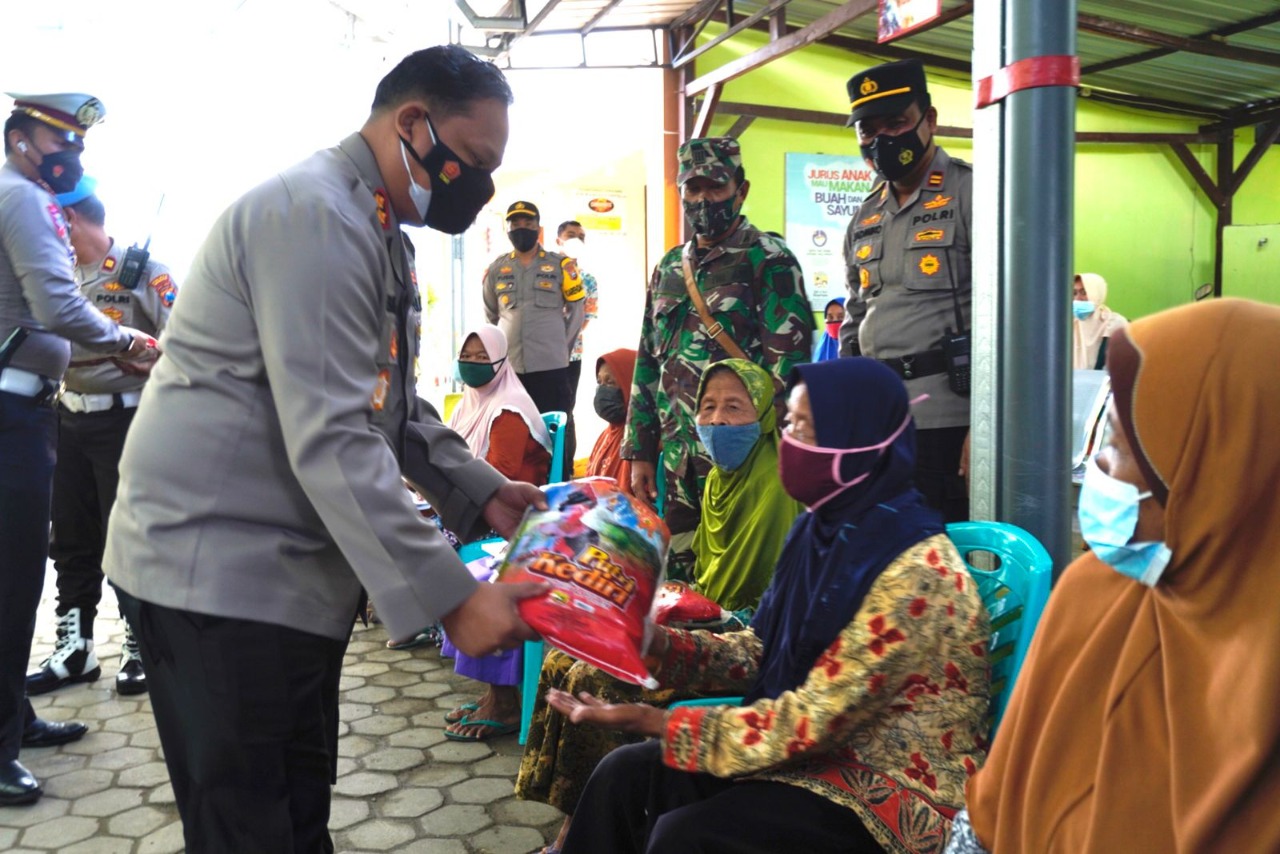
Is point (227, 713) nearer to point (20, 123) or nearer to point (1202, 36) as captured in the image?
point (20, 123)

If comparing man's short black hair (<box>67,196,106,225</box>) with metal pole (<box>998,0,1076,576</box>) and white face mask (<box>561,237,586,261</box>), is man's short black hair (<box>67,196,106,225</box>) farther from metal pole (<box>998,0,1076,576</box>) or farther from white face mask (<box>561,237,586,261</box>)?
white face mask (<box>561,237,586,261</box>)

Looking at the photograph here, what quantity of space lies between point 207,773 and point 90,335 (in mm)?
2099

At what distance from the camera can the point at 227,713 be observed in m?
1.40

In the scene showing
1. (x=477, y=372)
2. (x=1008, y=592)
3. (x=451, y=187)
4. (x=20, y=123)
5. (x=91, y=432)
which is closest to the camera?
(x=451, y=187)

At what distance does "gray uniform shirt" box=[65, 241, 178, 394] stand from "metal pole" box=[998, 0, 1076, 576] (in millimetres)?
2953

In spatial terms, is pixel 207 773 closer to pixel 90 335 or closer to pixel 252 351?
pixel 252 351

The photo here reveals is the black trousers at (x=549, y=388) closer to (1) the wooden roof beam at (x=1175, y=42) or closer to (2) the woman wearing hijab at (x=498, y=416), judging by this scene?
(2) the woman wearing hijab at (x=498, y=416)

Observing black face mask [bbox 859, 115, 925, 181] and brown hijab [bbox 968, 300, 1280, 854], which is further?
black face mask [bbox 859, 115, 925, 181]

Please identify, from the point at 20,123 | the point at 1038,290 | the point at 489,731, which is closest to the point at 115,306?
the point at 20,123

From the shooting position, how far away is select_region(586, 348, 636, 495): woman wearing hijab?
456cm

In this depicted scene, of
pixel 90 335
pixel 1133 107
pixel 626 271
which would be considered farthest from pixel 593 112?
pixel 90 335

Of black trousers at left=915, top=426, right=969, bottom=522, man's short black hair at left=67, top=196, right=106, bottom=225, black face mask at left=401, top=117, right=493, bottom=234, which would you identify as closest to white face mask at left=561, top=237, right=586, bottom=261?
man's short black hair at left=67, top=196, right=106, bottom=225

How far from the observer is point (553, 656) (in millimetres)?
2410

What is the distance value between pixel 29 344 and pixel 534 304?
3851 mm
